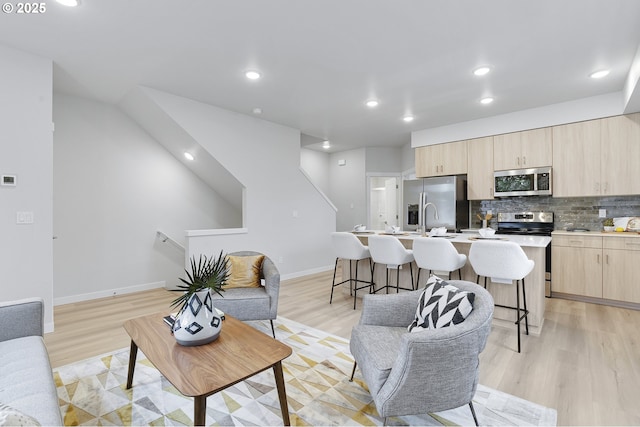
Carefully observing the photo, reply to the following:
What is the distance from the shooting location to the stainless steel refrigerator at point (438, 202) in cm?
509

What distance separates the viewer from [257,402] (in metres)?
1.91

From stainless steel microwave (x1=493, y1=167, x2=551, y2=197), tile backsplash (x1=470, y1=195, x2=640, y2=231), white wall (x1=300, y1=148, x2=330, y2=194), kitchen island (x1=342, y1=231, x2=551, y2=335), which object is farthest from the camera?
white wall (x1=300, y1=148, x2=330, y2=194)

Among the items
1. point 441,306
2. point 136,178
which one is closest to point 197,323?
point 441,306

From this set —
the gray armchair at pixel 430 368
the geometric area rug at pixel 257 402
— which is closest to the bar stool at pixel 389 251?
the geometric area rug at pixel 257 402

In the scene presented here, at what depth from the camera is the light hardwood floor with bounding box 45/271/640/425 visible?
194cm

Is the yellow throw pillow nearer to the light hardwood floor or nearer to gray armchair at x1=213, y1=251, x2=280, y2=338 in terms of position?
gray armchair at x1=213, y1=251, x2=280, y2=338

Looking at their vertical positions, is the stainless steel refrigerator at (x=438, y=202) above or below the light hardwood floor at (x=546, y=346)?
above

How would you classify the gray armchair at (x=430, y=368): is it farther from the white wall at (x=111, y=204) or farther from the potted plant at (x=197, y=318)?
the white wall at (x=111, y=204)

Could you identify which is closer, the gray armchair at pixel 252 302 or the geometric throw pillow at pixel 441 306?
the geometric throw pillow at pixel 441 306

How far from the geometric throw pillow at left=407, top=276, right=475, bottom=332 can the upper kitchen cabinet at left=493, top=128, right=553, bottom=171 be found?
362 centimetres

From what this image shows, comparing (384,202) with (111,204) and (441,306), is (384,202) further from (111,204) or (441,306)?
Answer: (441,306)

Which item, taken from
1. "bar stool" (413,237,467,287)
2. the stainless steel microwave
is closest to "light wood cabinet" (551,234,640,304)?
the stainless steel microwave

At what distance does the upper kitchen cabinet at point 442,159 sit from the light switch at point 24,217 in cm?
534

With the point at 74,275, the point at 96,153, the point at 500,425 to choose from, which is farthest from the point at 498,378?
the point at 96,153
